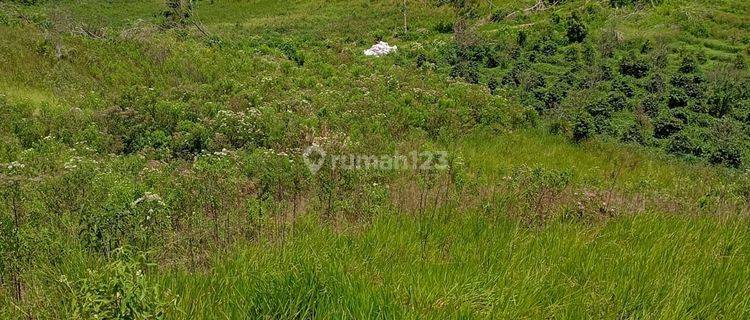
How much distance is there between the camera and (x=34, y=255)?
11.4 feet

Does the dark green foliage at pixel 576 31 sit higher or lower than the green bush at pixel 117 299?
higher

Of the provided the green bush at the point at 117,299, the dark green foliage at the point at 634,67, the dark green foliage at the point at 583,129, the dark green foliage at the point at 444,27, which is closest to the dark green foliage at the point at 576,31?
the dark green foliage at the point at 634,67

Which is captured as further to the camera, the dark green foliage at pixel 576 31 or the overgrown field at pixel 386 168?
the dark green foliage at pixel 576 31

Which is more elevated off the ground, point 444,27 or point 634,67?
point 444,27

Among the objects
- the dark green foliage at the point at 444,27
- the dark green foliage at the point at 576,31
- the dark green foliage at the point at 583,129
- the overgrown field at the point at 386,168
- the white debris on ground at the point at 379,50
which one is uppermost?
the dark green foliage at the point at 444,27

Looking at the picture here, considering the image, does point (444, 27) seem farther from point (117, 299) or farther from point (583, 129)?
point (117, 299)

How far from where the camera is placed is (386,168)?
27.9 ft

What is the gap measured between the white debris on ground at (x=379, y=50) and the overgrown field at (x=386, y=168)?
735mm

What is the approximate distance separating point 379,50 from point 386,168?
12112mm

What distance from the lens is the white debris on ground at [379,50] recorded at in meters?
19.6

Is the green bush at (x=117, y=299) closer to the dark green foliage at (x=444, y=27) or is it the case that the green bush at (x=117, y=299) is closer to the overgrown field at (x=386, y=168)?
the overgrown field at (x=386, y=168)

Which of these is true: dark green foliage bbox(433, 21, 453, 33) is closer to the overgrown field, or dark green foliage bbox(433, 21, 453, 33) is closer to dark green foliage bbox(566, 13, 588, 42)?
the overgrown field

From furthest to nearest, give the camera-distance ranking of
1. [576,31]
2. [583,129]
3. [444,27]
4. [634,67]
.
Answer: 1. [444,27]
2. [576,31]
3. [634,67]
4. [583,129]

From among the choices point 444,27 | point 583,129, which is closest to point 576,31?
point 444,27
